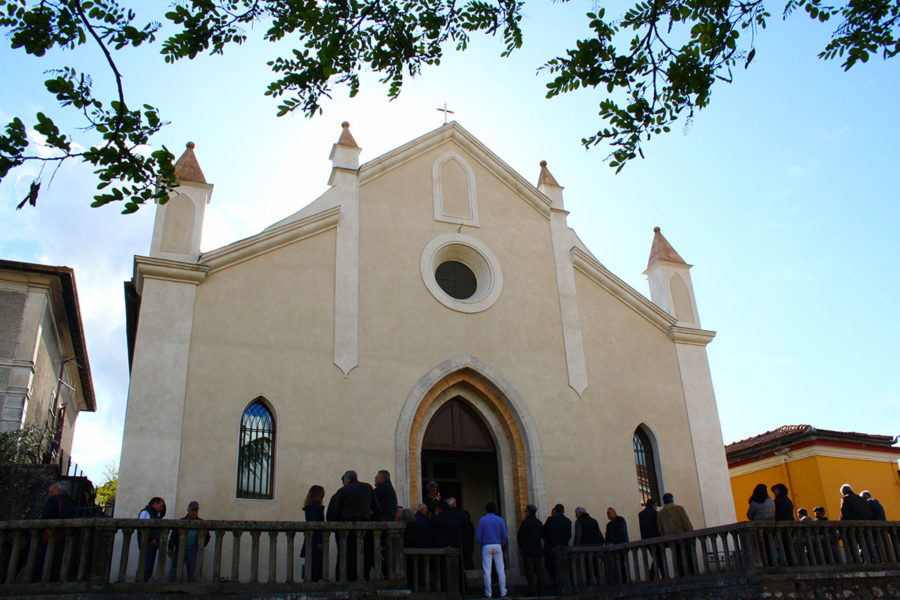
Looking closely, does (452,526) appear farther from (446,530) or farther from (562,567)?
(562,567)

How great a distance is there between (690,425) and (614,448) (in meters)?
2.28

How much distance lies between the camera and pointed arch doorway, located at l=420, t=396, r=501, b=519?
16125 millimetres

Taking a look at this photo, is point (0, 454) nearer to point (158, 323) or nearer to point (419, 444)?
point (158, 323)

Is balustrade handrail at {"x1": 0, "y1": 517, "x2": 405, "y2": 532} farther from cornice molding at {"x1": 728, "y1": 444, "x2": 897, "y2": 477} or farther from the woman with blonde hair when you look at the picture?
cornice molding at {"x1": 728, "y1": 444, "x2": 897, "y2": 477}

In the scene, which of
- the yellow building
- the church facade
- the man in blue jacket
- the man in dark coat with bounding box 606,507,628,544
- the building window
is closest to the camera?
the man in blue jacket

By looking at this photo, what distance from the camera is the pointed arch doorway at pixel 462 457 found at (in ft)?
52.9

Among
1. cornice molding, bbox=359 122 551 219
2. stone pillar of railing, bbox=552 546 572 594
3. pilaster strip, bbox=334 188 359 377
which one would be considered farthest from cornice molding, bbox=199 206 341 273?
stone pillar of railing, bbox=552 546 572 594

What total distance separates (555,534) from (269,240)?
7.67 meters

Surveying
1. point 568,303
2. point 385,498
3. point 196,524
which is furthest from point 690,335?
point 196,524

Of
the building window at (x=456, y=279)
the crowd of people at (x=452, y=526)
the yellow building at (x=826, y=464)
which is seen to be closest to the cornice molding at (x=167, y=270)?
the crowd of people at (x=452, y=526)

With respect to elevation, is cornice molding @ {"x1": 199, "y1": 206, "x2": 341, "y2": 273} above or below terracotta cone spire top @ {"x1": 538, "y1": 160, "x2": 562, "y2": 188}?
below

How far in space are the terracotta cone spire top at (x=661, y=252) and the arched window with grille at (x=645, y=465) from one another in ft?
14.8

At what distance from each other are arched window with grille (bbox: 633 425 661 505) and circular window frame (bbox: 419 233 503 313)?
4.47 m

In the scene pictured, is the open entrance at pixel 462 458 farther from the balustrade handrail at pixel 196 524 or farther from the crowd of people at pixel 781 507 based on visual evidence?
the crowd of people at pixel 781 507
